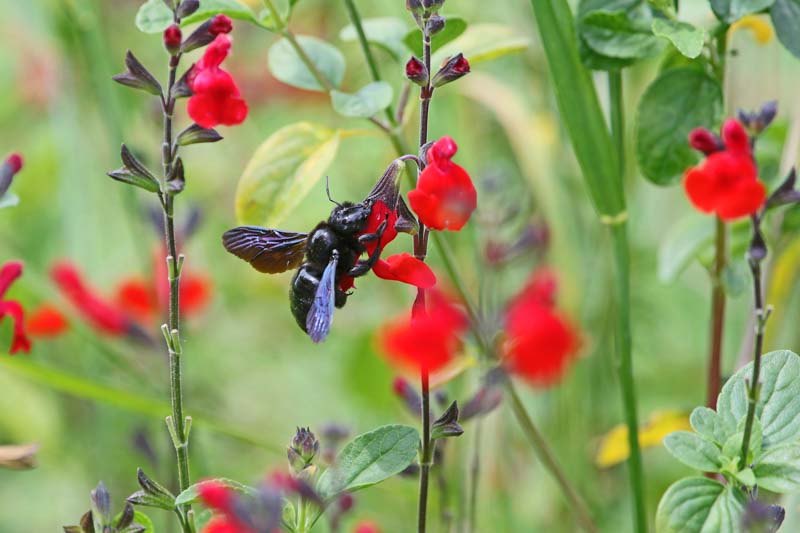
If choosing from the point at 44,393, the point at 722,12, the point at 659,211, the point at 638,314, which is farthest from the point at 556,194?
the point at 44,393

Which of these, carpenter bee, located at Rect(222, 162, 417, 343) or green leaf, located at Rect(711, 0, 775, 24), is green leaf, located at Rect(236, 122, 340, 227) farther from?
green leaf, located at Rect(711, 0, 775, 24)

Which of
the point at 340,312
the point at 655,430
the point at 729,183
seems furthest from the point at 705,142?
the point at 340,312

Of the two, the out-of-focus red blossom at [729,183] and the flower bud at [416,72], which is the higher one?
the flower bud at [416,72]

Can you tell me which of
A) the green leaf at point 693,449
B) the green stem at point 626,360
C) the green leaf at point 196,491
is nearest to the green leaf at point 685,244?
the green stem at point 626,360

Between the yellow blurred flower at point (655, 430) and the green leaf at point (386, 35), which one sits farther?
the yellow blurred flower at point (655, 430)

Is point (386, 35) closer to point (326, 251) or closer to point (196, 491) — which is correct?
point (326, 251)

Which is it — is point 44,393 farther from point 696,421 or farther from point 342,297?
point 696,421

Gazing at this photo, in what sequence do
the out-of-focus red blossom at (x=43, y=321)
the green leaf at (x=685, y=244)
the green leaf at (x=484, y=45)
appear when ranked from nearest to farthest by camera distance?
the green leaf at (x=484, y=45) < the green leaf at (x=685, y=244) < the out-of-focus red blossom at (x=43, y=321)

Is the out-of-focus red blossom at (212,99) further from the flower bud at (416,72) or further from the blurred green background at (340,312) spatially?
the blurred green background at (340,312)
